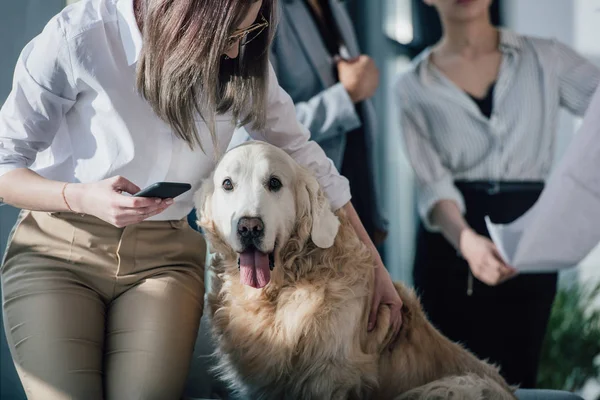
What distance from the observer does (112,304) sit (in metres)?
1.83

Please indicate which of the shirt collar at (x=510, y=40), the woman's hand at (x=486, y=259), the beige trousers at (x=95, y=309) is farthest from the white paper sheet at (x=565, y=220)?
the beige trousers at (x=95, y=309)

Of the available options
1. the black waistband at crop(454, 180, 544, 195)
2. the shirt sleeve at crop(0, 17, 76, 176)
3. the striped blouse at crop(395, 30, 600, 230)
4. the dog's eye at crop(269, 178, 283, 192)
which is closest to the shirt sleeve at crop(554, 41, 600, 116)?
the striped blouse at crop(395, 30, 600, 230)

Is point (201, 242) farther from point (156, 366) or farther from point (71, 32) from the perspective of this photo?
point (71, 32)

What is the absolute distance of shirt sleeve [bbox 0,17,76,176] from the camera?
164 centimetres

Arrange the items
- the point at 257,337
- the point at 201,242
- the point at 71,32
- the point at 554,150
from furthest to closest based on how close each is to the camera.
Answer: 1. the point at 554,150
2. the point at 201,242
3. the point at 257,337
4. the point at 71,32

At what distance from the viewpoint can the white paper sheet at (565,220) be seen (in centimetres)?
252

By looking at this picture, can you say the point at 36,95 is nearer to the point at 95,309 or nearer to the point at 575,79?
the point at 95,309

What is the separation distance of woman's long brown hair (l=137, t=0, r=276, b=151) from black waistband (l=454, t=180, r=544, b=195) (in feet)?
3.77

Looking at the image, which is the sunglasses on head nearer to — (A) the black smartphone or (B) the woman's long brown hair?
A: (B) the woman's long brown hair

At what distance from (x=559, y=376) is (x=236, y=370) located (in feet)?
4.76

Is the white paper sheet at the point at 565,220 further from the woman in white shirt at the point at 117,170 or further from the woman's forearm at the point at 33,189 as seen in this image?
the woman's forearm at the point at 33,189

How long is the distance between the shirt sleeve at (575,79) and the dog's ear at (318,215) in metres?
1.27

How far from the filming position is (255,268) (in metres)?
Answer: 1.68

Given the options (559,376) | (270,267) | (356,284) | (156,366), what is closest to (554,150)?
(559,376)
